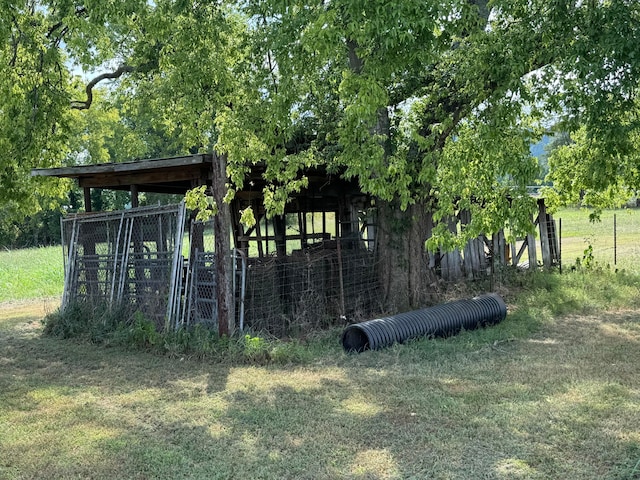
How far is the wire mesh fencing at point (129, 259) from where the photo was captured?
9188 millimetres

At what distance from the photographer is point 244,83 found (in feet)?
29.5

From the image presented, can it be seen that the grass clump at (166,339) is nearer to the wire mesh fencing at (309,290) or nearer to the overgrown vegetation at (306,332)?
the overgrown vegetation at (306,332)

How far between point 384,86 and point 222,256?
337 centimetres

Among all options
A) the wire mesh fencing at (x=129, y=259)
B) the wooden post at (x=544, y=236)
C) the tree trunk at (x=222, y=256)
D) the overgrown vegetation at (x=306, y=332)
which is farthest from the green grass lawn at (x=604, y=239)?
the wire mesh fencing at (x=129, y=259)

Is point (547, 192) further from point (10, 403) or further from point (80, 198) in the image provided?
point (80, 198)

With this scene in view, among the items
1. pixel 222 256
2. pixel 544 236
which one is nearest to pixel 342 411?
pixel 222 256

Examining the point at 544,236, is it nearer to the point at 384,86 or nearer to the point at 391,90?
the point at 391,90

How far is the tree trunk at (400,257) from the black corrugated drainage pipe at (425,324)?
4.10ft

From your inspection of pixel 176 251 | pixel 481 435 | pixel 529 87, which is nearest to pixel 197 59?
pixel 176 251

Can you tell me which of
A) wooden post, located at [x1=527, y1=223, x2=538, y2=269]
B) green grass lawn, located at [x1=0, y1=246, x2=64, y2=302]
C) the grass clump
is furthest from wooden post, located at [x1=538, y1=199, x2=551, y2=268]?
green grass lawn, located at [x1=0, y1=246, x2=64, y2=302]

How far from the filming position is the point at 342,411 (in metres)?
5.69

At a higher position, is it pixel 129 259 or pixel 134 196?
pixel 134 196

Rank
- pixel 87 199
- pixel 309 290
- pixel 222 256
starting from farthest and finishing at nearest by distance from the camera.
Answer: pixel 87 199, pixel 309 290, pixel 222 256

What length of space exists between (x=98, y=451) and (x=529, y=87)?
23.7ft
